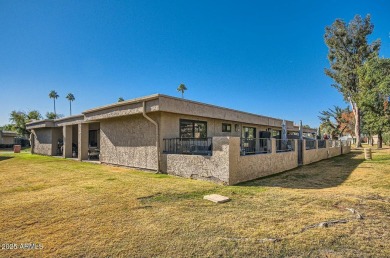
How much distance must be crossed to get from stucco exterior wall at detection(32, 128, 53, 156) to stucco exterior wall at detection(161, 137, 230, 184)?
17363 mm

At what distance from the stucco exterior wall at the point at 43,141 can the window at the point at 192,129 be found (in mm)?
16765

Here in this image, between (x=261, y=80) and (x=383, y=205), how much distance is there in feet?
78.2

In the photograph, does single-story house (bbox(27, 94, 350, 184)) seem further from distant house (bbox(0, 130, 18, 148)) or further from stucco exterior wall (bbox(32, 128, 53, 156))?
distant house (bbox(0, 130, 18, 148))

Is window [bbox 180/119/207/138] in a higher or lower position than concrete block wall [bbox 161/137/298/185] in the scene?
higher

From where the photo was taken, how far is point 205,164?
7992 millimetres

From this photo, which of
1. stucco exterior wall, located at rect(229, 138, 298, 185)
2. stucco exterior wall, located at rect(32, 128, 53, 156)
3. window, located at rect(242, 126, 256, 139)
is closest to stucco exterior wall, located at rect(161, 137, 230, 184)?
stucco exterior wall, located at rect(229, 138, 298, 185)

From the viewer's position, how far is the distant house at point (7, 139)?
37594 mm

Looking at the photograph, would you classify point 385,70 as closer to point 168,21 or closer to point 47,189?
point 168,21

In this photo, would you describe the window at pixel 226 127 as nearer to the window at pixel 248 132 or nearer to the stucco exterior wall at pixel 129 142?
the window at pixel 248 132

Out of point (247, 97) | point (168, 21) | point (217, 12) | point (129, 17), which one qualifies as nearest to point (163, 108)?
point (129, 17)

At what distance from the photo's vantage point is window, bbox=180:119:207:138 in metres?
10.9

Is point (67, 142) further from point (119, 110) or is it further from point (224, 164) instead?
point (224, 164)

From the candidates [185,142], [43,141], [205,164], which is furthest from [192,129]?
[43,141]

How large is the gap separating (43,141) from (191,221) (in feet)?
79.1
